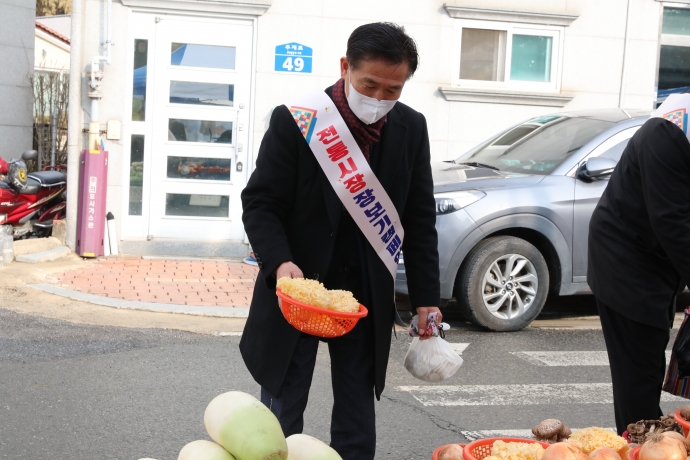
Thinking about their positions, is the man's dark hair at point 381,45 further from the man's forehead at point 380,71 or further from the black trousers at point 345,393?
the black trousers at point 345,393

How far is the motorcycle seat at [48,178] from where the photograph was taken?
1059 centimetres

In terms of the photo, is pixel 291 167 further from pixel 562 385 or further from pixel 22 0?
pixel 22 0

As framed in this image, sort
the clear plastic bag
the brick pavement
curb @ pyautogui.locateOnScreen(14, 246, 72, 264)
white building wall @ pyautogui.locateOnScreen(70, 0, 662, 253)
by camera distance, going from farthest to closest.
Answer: white building wall @ pyautogui.locateOnScreen(70, 0, 662, 253)
curb @ pyautogui.locateOnScreen(14, 246, 72, 264)
the brick pavement
the clear plastic bag

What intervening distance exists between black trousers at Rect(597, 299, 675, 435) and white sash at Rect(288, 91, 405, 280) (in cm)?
111

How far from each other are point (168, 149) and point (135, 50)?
4.27ft

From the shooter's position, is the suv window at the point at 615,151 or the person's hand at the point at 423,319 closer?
the person's hand at the point at 423,319

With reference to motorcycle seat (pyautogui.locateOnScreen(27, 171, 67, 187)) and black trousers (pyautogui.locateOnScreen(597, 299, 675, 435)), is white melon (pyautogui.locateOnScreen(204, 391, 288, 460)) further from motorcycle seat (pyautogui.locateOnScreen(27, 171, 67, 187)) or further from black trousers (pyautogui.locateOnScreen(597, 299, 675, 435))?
motorcycle seat (pyautogui.locateOnScreen(27, 171, 67, 187))

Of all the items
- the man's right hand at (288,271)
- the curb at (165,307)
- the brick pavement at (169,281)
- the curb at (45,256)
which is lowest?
the curb at (165,307)

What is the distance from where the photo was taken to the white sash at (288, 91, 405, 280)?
289cm

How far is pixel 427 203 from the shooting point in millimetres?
3164

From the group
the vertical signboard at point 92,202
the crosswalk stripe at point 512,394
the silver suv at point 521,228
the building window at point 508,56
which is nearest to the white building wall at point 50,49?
the vertical signboard at point 92,202

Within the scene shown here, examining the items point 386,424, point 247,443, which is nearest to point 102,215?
point 386,424

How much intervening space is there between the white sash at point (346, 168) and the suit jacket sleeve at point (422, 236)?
0.21 metres

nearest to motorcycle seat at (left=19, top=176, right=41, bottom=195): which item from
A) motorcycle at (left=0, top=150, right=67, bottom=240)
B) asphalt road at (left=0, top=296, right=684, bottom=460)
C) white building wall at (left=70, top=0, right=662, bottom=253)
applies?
motorcycle at (left=0, top=150, right=67, bottom=240)
